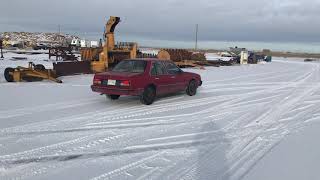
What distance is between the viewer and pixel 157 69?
41.9 feet

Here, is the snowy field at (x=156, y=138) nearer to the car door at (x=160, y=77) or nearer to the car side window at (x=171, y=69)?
the car door at (x=160, y=77)

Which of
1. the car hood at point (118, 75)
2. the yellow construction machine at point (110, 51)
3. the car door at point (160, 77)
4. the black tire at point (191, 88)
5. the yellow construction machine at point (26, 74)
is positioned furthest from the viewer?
the yellow construction machine at point (110, 51)

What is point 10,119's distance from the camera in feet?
30.5

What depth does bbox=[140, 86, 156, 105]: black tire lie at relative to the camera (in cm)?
1201

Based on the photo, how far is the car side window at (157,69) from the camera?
12534 mm

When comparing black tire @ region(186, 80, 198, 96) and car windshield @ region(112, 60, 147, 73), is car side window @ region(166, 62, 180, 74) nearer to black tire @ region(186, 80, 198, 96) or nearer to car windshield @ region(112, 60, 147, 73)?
black tire @ region(186, 80, 198, 96)

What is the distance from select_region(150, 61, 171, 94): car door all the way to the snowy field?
0.47 m

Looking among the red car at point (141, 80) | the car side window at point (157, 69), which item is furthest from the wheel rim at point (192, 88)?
the car side window at point (157, 69)

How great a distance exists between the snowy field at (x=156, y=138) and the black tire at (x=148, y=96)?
0.22 metres

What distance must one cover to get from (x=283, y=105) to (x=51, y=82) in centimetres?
1041

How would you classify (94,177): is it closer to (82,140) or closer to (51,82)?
(82,140)

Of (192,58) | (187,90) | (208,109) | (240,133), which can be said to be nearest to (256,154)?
(240,133)


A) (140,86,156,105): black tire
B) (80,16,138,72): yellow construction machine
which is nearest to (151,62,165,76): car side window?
(140,86,156,105): black tire

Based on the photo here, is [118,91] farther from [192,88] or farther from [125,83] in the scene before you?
[192,88]
